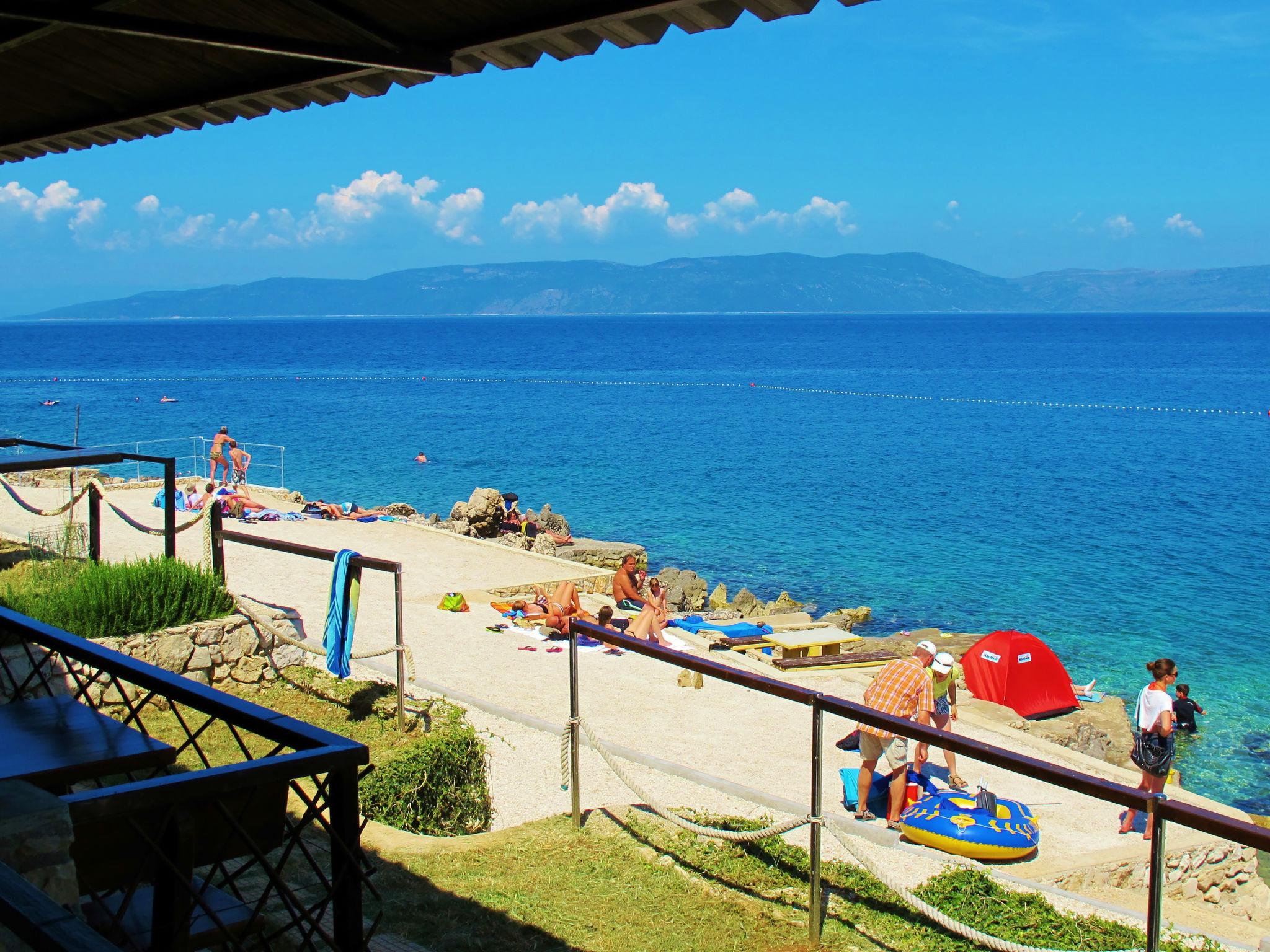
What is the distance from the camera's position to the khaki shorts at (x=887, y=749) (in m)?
7.97

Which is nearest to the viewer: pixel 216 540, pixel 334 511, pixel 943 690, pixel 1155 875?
pixel 1155 875

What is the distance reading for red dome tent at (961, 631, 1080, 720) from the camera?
52.3ft

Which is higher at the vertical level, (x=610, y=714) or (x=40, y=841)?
(x=40, y=841)

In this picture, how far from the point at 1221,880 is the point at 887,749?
2.90 m

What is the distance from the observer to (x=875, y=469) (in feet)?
155

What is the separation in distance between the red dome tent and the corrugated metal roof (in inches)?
513

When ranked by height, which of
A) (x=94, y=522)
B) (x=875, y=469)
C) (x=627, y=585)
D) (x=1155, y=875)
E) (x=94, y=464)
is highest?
(x=94, y=464)

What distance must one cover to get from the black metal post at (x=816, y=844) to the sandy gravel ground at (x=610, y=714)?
5.24 ft

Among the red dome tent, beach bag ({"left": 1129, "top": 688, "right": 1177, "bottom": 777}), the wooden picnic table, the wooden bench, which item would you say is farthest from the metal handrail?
the red dome tent

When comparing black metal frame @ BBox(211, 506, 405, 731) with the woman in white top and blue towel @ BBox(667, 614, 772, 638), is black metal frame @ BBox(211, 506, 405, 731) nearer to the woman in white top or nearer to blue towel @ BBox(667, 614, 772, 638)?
the woman in white top

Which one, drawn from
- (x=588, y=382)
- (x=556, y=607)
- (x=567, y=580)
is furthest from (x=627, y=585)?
(x=588, y=382)

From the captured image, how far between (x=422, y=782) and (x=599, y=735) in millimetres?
3180

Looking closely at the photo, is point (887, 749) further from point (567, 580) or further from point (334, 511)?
point (334, 511)

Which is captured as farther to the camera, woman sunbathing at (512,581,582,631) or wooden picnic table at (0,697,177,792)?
woman sunbathing at (512,581,582,631)
